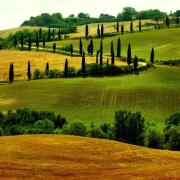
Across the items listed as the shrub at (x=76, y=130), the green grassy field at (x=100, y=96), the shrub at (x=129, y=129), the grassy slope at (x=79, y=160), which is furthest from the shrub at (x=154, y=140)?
the grassy slope at (x=79, y=160)

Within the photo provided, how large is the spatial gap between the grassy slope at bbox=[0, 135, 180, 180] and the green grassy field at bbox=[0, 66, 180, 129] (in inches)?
2765

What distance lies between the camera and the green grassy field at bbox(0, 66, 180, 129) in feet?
387

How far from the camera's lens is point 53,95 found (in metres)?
133

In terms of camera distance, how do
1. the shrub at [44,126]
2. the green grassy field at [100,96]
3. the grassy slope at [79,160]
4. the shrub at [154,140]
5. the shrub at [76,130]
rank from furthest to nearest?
the green grassy field at [100,96] < the shrub at [44,126] < the shrub at [76,130] < the shrub at [154,140] < the grassy slope at [79,160]

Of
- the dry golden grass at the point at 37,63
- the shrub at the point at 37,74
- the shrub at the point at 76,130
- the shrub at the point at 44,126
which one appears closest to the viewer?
the shrub at the point at 76,130

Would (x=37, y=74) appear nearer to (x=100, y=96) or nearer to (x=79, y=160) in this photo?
(x=100, y=96)

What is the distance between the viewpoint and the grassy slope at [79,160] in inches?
1276

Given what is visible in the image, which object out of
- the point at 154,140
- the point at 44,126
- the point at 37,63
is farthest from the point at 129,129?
the point at 37,63

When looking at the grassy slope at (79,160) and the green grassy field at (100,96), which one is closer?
the grassy slope at (79,160)

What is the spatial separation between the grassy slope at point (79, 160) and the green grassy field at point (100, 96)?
70.2m

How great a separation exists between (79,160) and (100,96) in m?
93.9

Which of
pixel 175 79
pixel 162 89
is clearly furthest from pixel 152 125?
pixel 175 79

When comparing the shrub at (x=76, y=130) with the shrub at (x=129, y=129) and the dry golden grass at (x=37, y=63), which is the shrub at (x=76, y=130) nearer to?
the shrub at (x=129, y=129)

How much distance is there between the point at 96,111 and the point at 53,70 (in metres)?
44.8
